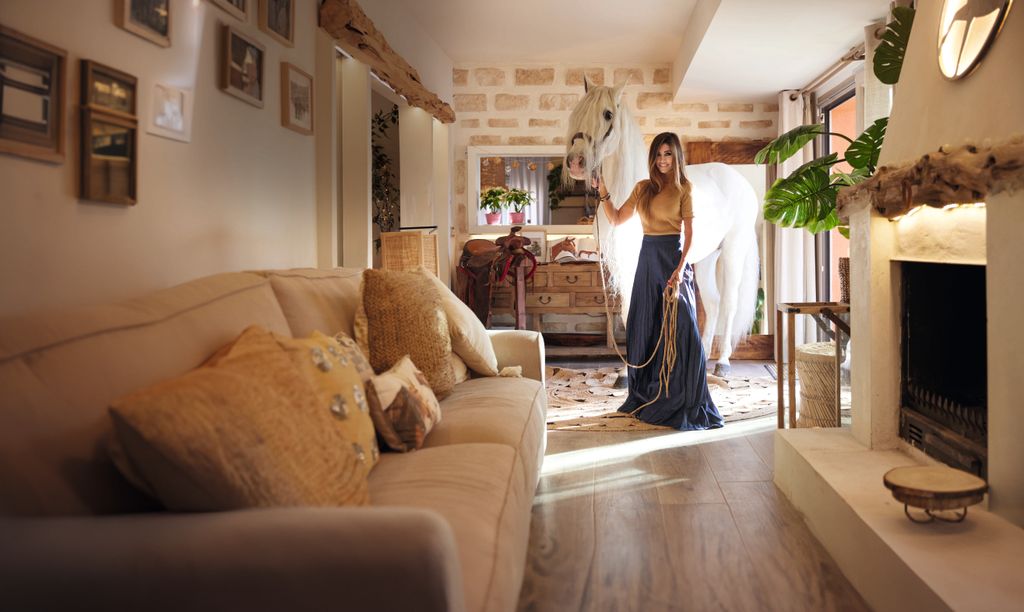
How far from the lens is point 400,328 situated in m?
2.73

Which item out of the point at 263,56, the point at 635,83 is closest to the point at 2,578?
the point at 263,56

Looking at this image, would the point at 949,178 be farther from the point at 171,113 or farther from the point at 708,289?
the point at 708,289

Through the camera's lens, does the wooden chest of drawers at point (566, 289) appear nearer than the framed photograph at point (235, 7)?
No

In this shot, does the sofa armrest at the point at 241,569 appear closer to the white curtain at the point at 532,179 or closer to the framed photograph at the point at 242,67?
the framed photograph at the point at 242,67

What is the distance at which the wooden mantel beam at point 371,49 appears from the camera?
4051 millimetres

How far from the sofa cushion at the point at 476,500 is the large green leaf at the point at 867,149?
2.89 m

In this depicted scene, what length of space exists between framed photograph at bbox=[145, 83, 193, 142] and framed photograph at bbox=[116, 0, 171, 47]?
15cm

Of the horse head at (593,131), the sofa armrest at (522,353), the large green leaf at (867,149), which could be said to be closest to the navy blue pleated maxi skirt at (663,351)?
the horse head at (593,131)

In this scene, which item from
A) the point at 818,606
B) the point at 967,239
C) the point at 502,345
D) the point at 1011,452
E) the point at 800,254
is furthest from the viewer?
the point at 800,254

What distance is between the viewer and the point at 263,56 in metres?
3.37

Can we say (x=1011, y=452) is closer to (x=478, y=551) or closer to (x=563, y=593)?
(x=563, y=593)

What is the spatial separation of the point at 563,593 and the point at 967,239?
5.16ft

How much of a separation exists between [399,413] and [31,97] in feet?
3.99

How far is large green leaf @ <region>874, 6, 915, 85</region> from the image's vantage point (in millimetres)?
3896
